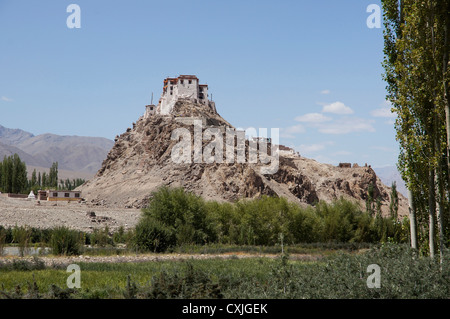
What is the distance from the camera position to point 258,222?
→ 32.7m

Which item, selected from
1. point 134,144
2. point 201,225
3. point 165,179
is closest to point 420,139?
point 201,225

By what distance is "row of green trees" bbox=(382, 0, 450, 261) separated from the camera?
12.1 meters

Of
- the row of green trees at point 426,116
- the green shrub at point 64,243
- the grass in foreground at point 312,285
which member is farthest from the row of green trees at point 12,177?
the row of green trees at point 426,116

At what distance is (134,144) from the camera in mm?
80812

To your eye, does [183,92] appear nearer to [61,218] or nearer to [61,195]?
[61,195]

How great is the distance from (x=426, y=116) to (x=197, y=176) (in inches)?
2171

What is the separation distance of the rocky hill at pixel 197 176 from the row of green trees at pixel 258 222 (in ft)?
85.6

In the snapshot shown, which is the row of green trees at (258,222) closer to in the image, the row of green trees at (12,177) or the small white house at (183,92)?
the row of green trees at (12,177)

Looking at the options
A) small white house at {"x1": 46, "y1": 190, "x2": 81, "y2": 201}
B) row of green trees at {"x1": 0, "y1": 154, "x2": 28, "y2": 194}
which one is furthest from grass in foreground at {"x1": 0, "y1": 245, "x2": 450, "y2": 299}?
row of green trees at {"x1": 0, "y1": 154, "x2": 28, "y2": 194}

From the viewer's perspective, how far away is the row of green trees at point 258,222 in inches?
1149

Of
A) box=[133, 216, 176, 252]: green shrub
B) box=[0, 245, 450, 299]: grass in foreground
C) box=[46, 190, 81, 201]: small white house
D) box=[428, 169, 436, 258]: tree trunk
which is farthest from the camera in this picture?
box=[46, 190, 81, 201]: small white house

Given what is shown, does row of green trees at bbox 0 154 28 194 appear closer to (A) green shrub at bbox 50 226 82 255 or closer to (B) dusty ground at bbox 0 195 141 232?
(B) dusty ground at bbox 0 195 141 232

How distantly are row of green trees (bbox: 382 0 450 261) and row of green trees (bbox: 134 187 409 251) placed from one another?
624 inches
